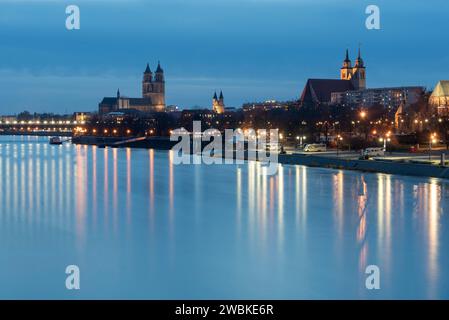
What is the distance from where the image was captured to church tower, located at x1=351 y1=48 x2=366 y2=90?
280 feet

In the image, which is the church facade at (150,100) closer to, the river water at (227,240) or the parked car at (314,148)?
the parked car at (314,148)

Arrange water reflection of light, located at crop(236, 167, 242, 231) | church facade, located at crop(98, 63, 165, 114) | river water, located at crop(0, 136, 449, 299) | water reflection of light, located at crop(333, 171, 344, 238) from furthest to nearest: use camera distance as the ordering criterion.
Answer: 1. church facade, located at crop(98, 63, 165, 114)
2. water reflection of light, located at crop(236, 167, 242, 231)
3. water reflection of light, located at crop(333, 171, 344, 238)
4. river water, located at crop(0, 136, 449, 299)

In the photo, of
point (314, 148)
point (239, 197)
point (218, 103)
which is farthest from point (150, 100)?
point (239, 197)

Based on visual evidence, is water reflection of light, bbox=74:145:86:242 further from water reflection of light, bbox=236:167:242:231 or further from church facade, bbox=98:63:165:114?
church facade, bbox=98:63:165:114

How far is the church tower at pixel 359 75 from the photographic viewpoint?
85312 mm

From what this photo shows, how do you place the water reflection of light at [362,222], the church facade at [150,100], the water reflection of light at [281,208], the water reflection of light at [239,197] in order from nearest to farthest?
the water reflection of light at [362,222] → the water reflection of light at [281,208] → the water reflection of light at [239,197] → the church facade at [150,100]

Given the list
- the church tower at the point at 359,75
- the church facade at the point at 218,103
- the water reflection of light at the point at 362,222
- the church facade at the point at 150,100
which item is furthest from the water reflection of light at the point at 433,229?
the church facade at the point at 150,100

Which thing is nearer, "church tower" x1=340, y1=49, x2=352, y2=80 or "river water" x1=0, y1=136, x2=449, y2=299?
"river water" x1=0, y1=136, x2=449, y2=299

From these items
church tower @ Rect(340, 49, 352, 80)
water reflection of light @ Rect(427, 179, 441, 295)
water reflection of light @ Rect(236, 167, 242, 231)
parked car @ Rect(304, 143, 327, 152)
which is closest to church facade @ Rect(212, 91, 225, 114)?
church tower @ Rect(340, 49, 352, 80)

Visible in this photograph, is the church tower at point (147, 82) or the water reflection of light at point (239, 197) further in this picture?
the church tower at point (147, 82)

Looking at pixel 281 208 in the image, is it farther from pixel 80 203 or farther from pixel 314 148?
pixel 314 148

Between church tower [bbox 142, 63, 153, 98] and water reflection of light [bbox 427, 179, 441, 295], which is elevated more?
church tower [bbox 142, 63, 153, 98]
